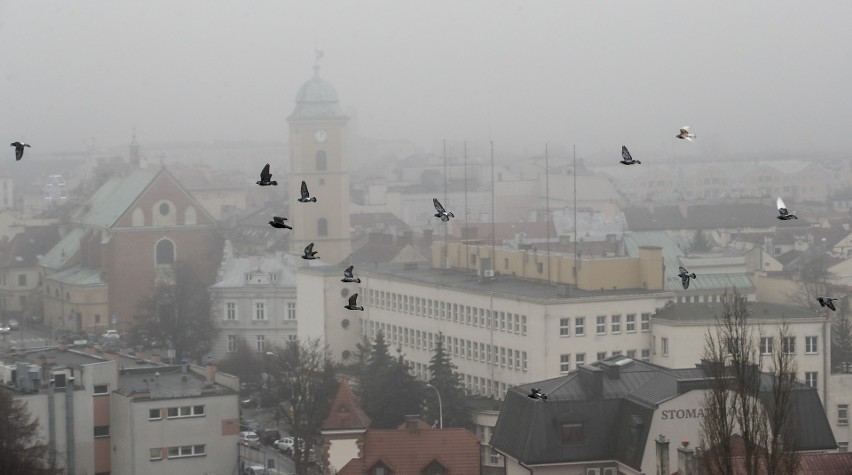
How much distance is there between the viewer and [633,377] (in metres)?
32.5

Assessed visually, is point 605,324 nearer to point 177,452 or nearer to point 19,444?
point 177,452

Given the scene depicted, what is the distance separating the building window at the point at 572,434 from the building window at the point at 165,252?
135ft

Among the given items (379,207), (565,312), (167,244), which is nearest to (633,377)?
(565,312)

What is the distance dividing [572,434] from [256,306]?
30.1 metres

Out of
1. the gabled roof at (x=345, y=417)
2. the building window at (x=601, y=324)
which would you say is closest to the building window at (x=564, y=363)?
the building window at (x=601, y=324)

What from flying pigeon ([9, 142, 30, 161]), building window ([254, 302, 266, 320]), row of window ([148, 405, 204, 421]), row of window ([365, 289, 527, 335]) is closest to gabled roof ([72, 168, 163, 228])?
building window ([254, 302, 266, 320])

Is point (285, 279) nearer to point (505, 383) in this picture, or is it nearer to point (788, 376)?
point (505, 383)

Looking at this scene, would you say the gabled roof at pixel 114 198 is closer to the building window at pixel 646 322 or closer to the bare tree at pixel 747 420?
the building window at pixel 646 322

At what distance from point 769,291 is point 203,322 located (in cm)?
1568

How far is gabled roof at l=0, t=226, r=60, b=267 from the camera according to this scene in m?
73.9

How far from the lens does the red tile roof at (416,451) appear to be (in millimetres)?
31438

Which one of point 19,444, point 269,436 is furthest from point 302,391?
point 19,444

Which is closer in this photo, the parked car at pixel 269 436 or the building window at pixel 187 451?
the building window at pixel 187 451

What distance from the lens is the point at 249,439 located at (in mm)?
40438
